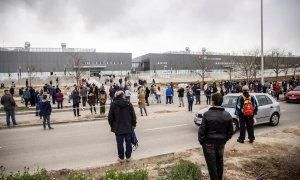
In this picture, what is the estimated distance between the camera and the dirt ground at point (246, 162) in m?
6.27

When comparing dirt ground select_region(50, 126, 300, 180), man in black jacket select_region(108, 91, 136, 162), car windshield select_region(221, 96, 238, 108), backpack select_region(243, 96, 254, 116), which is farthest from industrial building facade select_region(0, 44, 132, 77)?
dirt ground select_region(50, 126, 300, 180)

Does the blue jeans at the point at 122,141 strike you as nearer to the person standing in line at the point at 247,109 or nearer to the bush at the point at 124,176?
the bush at the point at 124,176

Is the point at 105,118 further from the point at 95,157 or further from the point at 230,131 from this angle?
the point at 230,131

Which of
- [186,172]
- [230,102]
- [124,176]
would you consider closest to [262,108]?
[230,102]

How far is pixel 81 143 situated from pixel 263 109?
25.3 feet

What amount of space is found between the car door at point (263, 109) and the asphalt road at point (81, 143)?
1.50 ft

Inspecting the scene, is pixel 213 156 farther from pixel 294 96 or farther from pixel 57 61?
pixel 57 61

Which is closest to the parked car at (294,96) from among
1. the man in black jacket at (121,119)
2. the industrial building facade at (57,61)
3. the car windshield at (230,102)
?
the car windshield at (230,102)

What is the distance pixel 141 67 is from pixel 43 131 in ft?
307

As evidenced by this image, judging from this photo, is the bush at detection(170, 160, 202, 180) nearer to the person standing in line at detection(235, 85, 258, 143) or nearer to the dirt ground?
the dirt ground

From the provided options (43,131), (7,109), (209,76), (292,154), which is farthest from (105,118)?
(209,76)

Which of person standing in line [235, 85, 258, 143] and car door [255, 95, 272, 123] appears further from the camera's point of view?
car door [255, 95, 272, 123]

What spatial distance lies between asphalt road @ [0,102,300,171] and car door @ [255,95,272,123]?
1.50ft

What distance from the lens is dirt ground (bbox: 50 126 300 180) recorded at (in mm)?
6270
